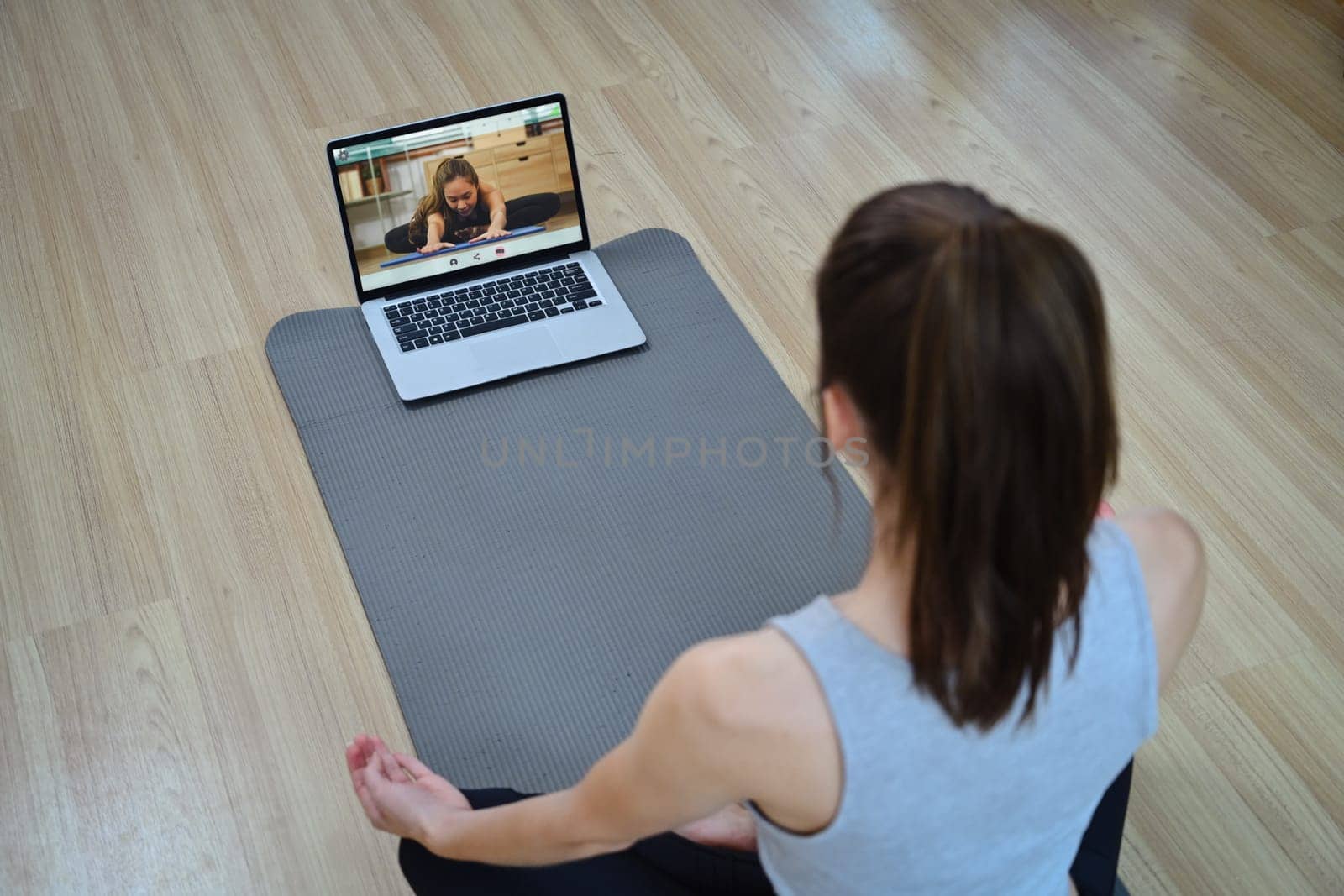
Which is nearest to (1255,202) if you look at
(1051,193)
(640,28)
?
(1051,193)

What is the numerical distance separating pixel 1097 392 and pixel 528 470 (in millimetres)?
1161

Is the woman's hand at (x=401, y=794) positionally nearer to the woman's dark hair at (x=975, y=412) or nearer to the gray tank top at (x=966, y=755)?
the gray tank top at (x=966, y=755)

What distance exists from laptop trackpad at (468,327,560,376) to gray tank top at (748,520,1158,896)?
1.12m

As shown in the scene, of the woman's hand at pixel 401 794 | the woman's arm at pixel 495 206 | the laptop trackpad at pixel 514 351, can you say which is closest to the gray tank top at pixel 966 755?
the woman's hand at pixel 401 794

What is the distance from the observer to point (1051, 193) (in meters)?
2.29

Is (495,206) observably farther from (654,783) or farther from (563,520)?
(654,783)

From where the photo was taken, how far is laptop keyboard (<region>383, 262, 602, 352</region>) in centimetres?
196

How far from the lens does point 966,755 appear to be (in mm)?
825

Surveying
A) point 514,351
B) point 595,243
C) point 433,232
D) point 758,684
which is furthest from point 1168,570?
point 595,243

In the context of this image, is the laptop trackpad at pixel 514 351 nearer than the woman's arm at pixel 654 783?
No

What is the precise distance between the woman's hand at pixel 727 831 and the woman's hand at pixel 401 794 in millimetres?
198

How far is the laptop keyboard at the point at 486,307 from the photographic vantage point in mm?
1963

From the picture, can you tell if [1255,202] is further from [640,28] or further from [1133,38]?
[640,28]

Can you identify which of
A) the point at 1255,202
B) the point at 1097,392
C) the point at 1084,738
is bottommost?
the point at 1255,202
